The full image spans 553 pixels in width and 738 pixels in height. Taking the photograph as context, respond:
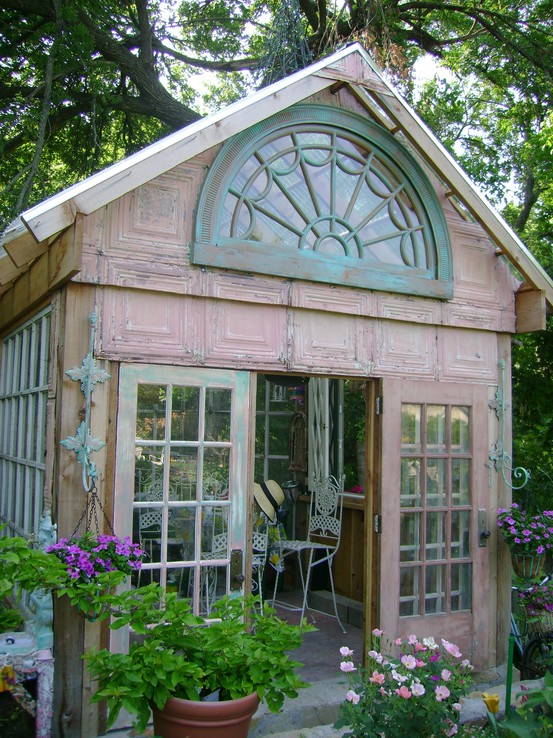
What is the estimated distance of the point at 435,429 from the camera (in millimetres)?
5762

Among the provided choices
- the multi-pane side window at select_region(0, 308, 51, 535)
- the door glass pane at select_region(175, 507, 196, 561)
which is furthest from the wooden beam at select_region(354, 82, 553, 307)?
the door glass pane at select_region(175, 507, 196, 561)

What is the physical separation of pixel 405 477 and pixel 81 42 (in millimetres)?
7102

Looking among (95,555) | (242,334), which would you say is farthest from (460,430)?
(95,555)

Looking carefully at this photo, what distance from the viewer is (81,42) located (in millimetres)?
9180

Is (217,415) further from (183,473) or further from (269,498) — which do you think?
(269,498)

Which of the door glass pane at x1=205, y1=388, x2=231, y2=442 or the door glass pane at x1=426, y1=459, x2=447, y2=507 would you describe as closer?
the door glass pane at x1=205, y1=388, x2=231, y2=442

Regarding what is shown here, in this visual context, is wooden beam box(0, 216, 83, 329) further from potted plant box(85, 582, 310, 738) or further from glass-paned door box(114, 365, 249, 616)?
potted plant box(85, 582, 310, 738)

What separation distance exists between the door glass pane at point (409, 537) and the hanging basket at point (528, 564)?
2.76ft

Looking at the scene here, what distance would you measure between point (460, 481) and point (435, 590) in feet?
2.92

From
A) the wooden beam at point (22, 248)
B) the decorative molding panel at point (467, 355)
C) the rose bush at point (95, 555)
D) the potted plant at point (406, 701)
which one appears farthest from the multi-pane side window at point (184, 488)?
the decorative molding panel at point (467, 355)

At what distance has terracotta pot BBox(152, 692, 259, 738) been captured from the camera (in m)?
3.23

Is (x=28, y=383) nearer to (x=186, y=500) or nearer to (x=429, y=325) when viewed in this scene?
(x=186, y=500)

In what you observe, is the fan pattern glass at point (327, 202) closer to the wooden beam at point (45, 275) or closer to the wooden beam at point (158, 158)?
the wooden beam at point (158, 158)

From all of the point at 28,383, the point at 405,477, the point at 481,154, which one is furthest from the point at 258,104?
the point at 481,154
